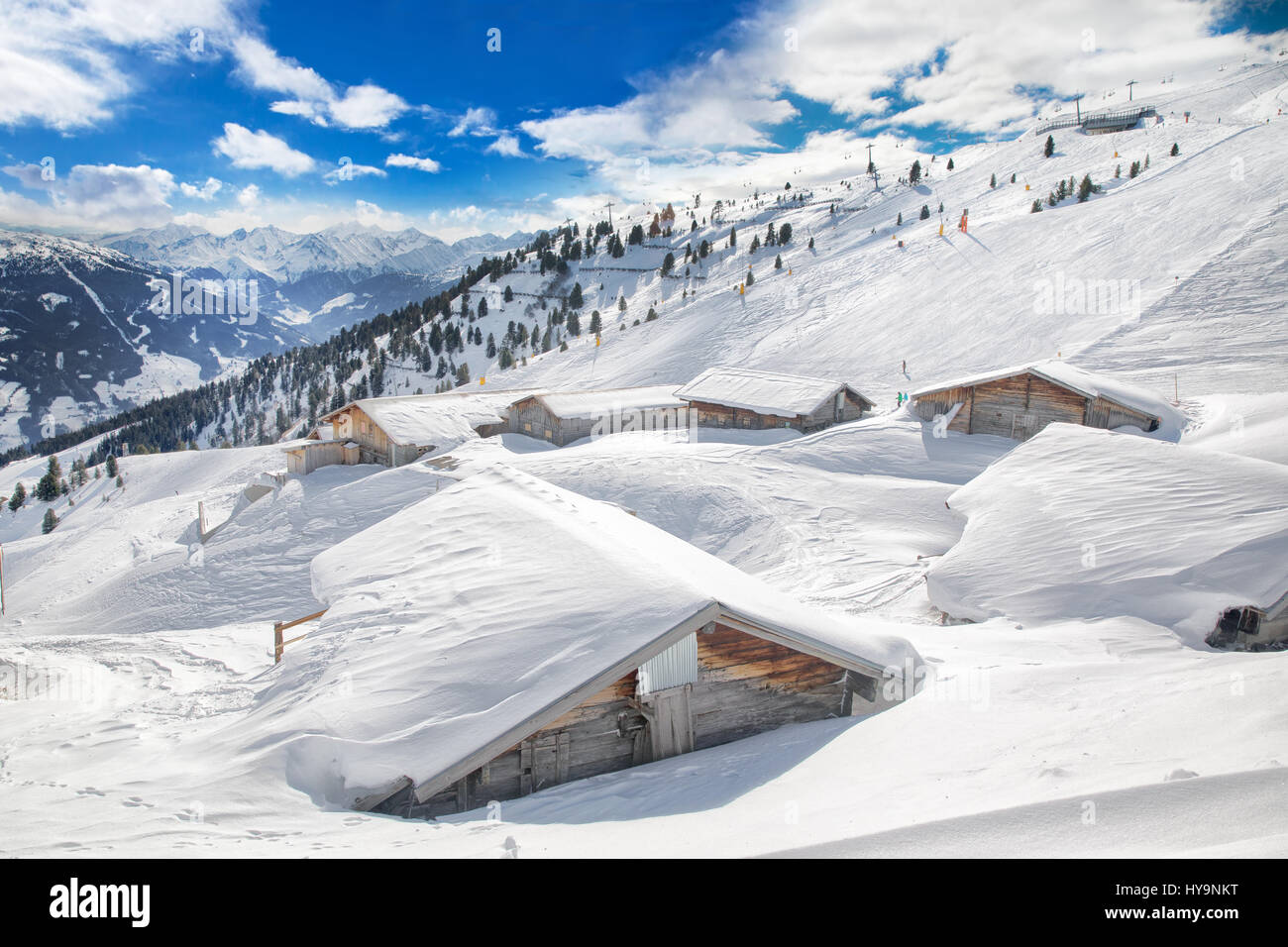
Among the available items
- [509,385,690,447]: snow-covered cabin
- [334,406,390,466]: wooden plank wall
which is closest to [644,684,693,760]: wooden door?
[334,406,390,466]: wooden plank wall

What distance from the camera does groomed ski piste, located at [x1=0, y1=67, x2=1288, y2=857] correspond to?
19.3ft

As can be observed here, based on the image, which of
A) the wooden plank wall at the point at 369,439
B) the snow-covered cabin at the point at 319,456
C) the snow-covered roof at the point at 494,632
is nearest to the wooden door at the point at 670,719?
the snow-covered roof at the point at 494,632

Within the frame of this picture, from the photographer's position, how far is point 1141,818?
465cm

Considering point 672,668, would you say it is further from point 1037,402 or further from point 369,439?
point 369,439

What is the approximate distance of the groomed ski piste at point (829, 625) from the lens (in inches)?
232

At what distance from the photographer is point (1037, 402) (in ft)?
99.9

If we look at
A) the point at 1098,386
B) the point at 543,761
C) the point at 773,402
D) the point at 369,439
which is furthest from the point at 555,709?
the point at 369,439

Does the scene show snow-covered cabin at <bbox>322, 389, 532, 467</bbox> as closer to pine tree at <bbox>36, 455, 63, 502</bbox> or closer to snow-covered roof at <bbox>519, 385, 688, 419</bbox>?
snow-covered roof at <bbox>519, 385, 688, 419</bbox>

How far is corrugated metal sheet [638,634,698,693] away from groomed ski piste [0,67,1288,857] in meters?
1.01

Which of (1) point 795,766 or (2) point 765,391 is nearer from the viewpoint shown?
(1) point 795,766

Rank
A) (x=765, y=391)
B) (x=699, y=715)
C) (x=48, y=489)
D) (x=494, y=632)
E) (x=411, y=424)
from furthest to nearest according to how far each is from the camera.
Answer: (x=48, y=489) → (x=765, y=391) → (x=411, y=424) → (x=699, y=715) → (x=494, y=632)

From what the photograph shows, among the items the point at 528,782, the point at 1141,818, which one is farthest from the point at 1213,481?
the point at 528,782

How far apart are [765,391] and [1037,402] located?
12.5m
